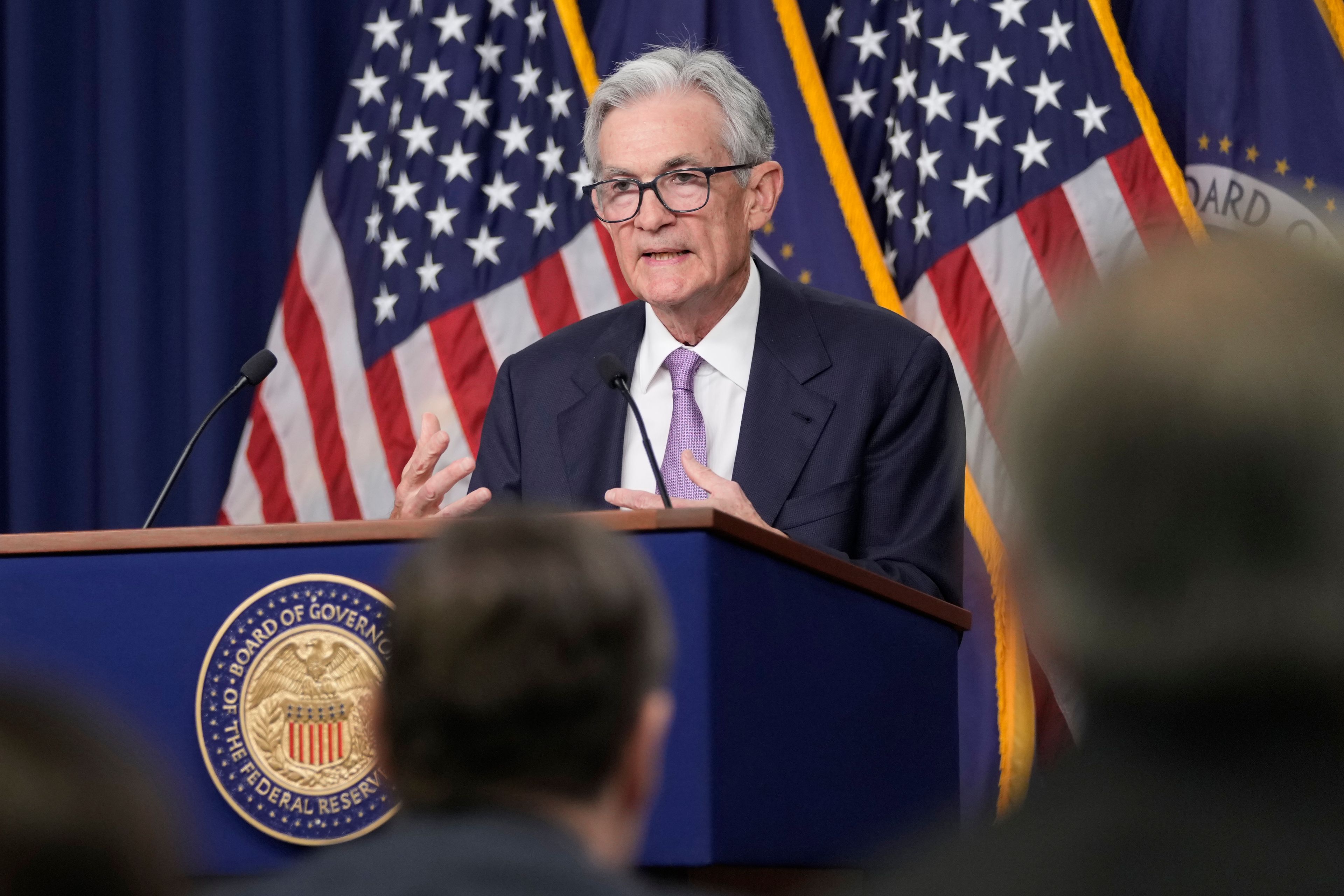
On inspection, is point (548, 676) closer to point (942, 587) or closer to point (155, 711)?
point (155, 711)

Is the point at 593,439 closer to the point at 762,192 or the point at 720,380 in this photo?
the point at 720,380

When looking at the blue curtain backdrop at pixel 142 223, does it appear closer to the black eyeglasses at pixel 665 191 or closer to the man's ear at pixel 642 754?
the black eyeglasses at pixel 665 191

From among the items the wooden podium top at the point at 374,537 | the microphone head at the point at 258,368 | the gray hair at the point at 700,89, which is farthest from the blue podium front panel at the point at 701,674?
the gray hair at the point at 700,89

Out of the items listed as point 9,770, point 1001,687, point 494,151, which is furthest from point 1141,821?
point 494,151

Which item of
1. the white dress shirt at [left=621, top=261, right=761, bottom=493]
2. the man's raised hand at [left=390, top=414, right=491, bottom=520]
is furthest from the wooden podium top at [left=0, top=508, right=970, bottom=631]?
the white dress shirt at [left=621, top=261, right=761, bottom=493]

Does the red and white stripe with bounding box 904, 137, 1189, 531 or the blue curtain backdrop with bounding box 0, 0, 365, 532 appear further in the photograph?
the blue curtain backdrop with bounding box 0, 0, 365, 532

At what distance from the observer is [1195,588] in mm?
708

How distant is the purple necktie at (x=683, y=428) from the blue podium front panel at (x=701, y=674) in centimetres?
67

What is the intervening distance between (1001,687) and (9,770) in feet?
12.6

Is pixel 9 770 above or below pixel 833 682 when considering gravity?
above

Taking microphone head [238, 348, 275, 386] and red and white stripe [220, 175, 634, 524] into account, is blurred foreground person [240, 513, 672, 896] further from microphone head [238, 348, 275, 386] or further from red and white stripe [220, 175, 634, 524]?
red and white stripe [220, 175, 634, 524]

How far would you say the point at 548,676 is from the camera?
0.89 m

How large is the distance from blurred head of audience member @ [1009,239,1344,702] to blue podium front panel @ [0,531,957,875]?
44.7 inches

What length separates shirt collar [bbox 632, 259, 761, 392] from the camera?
3.08m
